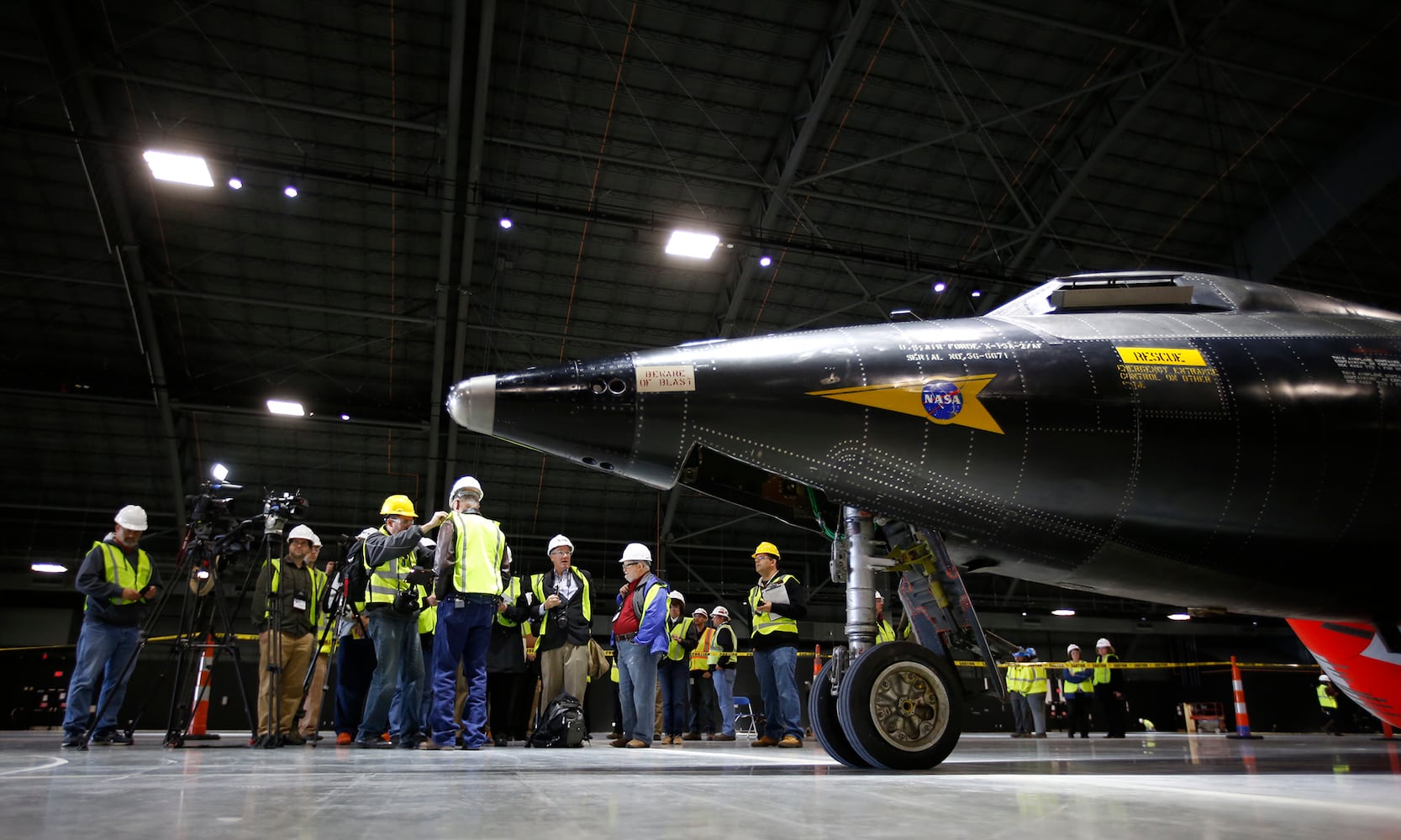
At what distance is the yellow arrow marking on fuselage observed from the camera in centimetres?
456

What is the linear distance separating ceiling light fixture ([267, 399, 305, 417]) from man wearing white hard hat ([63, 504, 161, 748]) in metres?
13.5

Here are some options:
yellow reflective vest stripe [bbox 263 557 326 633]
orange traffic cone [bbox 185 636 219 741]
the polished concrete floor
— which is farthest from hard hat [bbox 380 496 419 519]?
orange traffic cone [bbox 185 636 219 741]

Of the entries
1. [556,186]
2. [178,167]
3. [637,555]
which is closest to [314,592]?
[637,555]

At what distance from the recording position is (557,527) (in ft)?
90.5

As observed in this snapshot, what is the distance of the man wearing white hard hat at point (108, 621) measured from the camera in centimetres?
774

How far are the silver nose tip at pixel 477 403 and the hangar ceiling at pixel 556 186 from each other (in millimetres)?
12167

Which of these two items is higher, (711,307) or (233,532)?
(711,307)

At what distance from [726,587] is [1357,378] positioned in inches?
1042

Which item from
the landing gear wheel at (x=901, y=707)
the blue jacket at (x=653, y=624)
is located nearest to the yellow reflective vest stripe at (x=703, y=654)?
the blue jacket at (x=653, y=624)

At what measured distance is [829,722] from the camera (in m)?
4.76

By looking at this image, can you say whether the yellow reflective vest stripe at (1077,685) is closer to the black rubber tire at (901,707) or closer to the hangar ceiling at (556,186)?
the hangar ceiling at (556,186)

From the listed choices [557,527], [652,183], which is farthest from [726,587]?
[652,183]

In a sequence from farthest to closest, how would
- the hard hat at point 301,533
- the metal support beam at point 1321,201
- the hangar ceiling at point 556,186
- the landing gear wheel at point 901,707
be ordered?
the metal support beam at point 1321,201
the hangar ceiling at point 556,186
the hard hat at point 301,533
the landing gear wheel at point 901,707

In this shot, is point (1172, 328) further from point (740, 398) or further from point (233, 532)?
point (233, 532)
